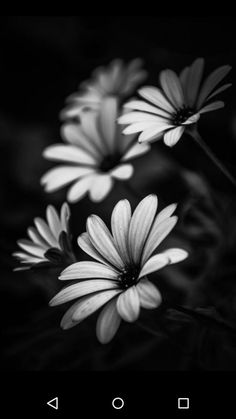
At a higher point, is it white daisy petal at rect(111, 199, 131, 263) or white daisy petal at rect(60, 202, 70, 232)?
white daisy petal at rect(60, 202, 70, 232)

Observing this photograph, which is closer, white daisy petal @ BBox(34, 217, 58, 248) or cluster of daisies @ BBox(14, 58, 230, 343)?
cluster of daisies @ BBox(14, 58, 230, 343)

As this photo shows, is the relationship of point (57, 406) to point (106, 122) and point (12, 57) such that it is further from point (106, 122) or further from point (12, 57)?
point (12, 57)

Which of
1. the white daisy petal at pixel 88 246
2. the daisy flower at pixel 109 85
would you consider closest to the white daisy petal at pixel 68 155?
the daisy flower at pixel 109 85

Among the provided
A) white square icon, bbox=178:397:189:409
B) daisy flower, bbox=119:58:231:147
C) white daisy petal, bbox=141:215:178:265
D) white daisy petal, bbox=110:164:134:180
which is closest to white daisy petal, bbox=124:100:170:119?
daisy flower, bbox=119:58:231:147

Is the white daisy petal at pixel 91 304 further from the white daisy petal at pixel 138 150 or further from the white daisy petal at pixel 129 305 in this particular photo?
the white daisy petal at pixel 138 150

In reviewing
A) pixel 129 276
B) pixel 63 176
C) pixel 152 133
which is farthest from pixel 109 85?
pixel 129 276


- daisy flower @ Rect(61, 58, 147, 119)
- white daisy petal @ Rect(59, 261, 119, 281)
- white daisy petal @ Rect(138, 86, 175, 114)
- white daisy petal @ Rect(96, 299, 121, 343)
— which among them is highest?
daisy flower @ Rect(61, 58, 147, 119)

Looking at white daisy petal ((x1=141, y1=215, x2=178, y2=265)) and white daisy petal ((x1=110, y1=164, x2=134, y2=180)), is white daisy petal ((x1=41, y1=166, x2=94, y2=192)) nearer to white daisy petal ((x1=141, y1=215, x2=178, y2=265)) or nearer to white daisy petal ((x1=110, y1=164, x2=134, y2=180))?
white daisy petal ((x1=110, y1=164, x2=134, y2=180))

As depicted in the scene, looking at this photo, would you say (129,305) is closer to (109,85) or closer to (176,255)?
(176,255)
